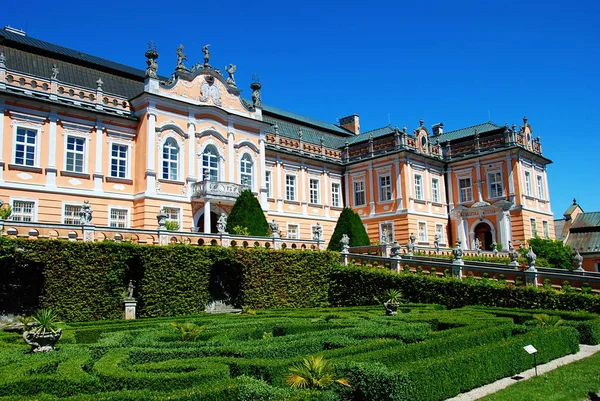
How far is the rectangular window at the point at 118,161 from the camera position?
28.7m

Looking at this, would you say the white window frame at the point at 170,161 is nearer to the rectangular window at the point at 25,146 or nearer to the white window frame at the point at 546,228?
the rectangular window at the point at 25,146

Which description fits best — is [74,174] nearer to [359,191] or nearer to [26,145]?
[26,145]

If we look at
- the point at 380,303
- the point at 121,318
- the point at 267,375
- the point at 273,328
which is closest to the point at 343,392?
the point at 267,375

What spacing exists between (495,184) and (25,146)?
31.4 m

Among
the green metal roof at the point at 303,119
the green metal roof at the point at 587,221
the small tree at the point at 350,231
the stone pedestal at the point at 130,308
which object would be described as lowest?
the stone pedestal at the point at 130,308

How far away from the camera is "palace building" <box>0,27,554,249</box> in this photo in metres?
26.4

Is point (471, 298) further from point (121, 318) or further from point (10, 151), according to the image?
point (10, 151)

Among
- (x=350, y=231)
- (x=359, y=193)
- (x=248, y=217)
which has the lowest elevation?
(x=350, y=231)

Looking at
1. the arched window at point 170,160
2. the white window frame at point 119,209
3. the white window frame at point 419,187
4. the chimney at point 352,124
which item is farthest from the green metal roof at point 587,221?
the white window frame at point 119,209

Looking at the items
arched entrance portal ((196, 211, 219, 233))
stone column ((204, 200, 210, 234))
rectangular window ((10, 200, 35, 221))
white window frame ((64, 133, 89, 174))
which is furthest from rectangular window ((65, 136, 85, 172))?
arched entrance portal ((196, 211, 219, 233))

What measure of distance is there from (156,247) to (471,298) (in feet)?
42.3

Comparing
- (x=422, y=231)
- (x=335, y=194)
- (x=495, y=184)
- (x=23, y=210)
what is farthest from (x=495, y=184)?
(x=23, y=210)

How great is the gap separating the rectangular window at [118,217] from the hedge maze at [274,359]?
12.9 meters

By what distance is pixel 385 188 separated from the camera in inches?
1582
